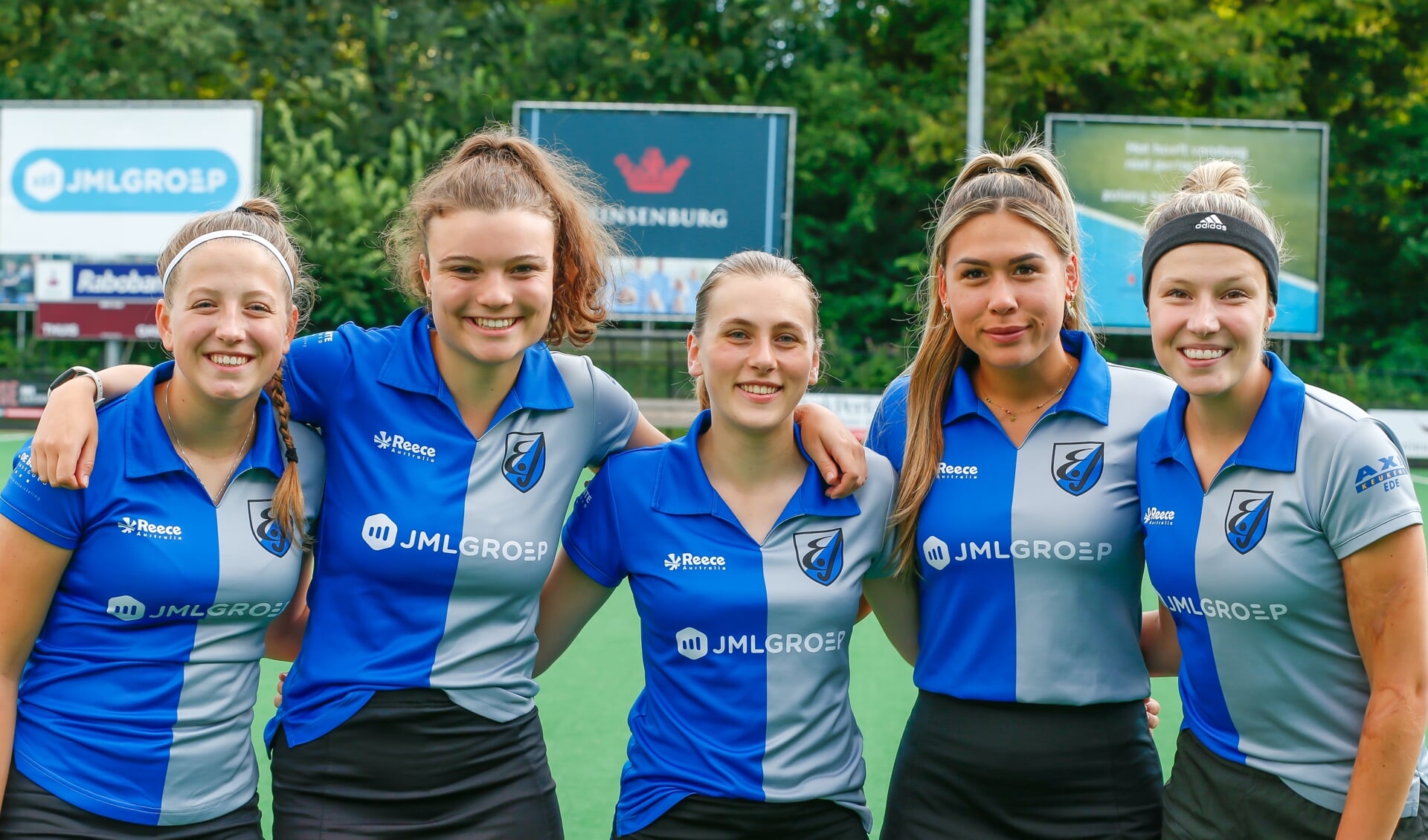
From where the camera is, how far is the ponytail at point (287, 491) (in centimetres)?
266

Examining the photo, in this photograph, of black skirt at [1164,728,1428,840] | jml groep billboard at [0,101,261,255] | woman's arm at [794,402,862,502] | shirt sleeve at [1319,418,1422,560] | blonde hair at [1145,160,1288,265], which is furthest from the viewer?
Result: jml groep billboard at [0,101,261,255]

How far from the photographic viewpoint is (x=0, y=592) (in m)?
2.48

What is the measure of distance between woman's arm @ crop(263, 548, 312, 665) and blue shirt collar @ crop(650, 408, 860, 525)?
82 cm

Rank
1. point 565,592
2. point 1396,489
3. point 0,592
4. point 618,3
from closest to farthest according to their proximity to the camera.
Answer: point 1396,489
point 0,592
point 565,592
point 618,3

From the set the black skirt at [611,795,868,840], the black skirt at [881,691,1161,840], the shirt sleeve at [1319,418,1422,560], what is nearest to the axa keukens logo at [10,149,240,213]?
the black skirt at [611,795,868,840]

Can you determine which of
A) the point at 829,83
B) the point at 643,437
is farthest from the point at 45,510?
the point at 829,83

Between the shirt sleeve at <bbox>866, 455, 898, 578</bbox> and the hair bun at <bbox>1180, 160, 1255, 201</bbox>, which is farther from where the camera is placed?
the shirt sleeve at <bbox>866, 455, 898, 578</bbox>

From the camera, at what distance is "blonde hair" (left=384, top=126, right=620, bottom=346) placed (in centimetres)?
283

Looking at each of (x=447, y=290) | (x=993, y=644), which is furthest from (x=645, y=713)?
(x=447, y=290)

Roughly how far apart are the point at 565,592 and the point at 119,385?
1083 mm

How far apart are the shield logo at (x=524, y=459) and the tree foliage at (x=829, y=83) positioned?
17871mm

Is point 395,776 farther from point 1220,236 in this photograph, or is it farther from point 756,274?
point 1220,236

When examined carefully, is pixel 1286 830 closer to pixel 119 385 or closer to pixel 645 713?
pixel 645 713

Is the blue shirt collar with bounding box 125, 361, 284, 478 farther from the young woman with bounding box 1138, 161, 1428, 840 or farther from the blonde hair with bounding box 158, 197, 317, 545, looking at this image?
the young woman with bounding box 1138, 161, 1428, 840
